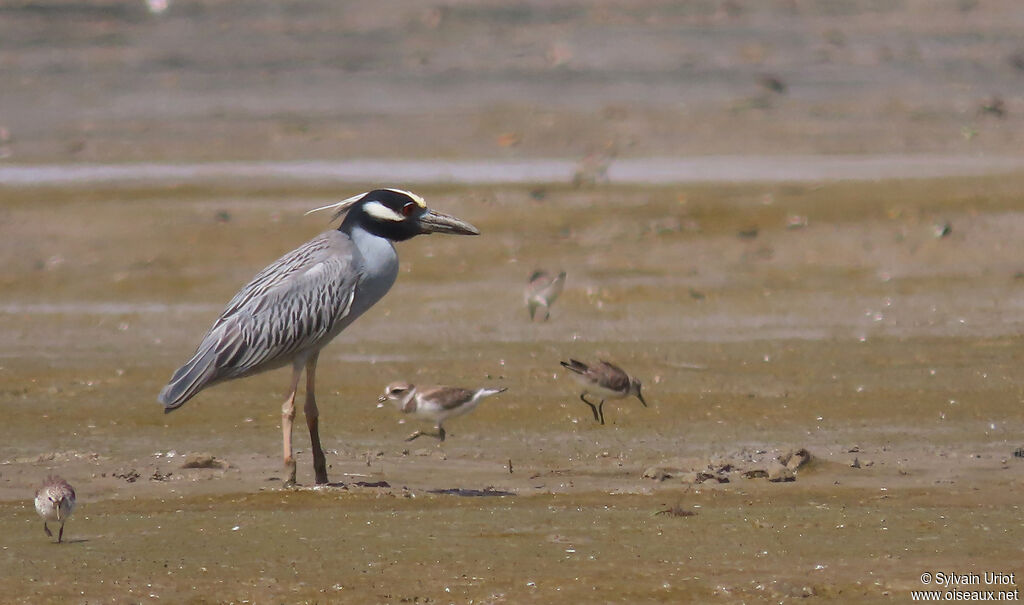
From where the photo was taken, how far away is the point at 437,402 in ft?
34.7

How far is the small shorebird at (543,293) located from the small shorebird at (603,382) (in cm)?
347

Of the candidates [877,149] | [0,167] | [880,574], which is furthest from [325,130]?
[880,574]

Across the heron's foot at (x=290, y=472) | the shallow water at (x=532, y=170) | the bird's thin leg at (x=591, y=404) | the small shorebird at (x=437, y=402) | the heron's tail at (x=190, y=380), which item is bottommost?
the shallow water at (x=532, y=170)

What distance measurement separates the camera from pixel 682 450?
10.5 m

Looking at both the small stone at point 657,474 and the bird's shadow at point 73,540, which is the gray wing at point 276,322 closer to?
the bird's shadow at point 73,540

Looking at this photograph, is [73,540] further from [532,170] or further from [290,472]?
[532,170]

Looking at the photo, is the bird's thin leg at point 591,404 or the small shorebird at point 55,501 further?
the bird's thin leg at point 591,404

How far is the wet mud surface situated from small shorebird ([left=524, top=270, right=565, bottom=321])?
17 centimetres

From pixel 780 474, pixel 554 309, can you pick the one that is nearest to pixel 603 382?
pixel 780 474

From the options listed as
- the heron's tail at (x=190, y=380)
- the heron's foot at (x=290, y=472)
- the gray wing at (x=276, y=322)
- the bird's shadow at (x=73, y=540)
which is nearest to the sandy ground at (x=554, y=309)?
the bird's shadow at (x=73, y=540)

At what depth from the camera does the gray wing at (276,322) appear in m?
9.57

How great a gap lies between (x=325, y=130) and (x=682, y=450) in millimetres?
15372

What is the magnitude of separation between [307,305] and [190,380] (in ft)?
2.27

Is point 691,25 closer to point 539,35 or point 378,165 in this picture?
point 539,35
